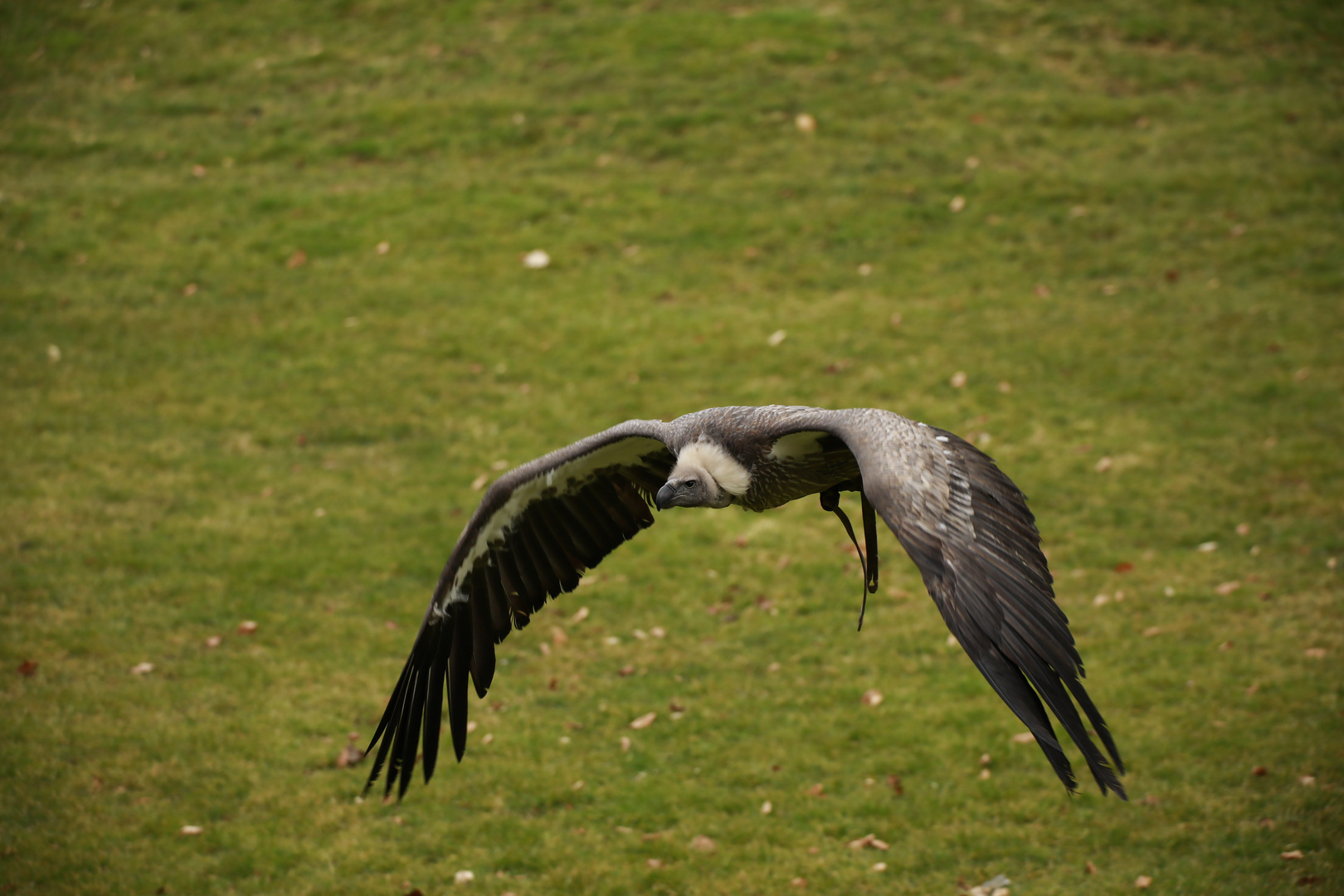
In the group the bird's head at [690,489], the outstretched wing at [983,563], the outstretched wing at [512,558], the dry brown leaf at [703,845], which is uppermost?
the outstretched wing at [983,563]

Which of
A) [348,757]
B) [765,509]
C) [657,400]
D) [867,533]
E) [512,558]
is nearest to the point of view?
[765,509]

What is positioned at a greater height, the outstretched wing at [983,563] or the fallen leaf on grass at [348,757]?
the outstretched wing at [983,563]

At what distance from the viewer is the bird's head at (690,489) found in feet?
17.8

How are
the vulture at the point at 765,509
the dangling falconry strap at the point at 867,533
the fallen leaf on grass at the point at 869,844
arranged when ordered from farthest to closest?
the fallen leaf on grass at the point at 869,844
the dangling falconry strap at the point at 867,533
the vulture at the point at 765,509

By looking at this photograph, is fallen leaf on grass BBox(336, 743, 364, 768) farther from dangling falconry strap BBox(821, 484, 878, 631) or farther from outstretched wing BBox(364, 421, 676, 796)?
dangling falconry strap BBox(821, 484, 878, 631)

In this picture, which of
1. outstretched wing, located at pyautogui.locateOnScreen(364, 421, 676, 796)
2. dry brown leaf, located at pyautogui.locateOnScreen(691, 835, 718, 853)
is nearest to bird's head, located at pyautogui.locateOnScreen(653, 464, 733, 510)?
outstretched wing, located at pyautogui.locateOnScreen(364, 421, 676, 796)

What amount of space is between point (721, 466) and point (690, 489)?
190 mm

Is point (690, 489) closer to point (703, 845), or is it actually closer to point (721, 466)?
point (721, 466)

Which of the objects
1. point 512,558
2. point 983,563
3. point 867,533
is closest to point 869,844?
point 867,533

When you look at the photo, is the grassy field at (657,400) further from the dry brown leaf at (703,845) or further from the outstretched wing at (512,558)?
the outstretched wing at (512,558)

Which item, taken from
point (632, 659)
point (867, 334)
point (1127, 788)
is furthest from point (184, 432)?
point (1127, 788)

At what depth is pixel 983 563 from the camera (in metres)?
4.11

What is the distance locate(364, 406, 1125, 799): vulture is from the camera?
3852 mm

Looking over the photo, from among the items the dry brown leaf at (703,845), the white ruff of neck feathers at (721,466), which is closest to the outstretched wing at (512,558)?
the white ruff of neck feathers at (721,466)
